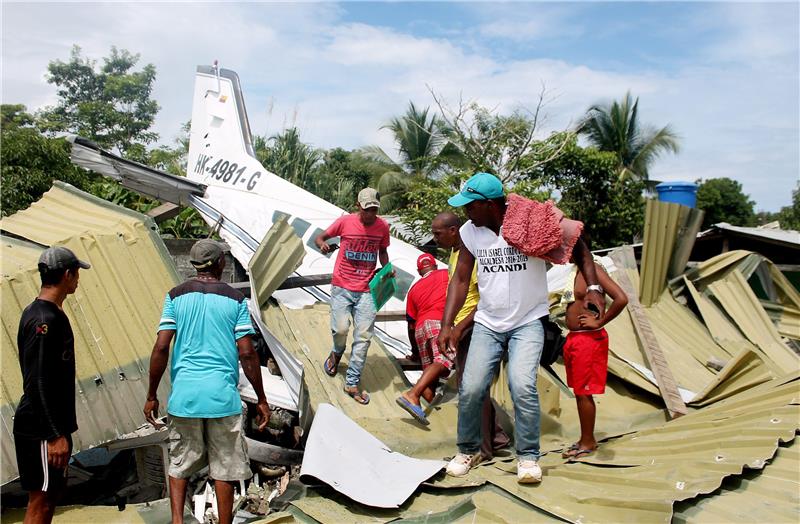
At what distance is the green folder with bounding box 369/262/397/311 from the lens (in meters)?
5.25

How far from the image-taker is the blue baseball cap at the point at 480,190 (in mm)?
3541

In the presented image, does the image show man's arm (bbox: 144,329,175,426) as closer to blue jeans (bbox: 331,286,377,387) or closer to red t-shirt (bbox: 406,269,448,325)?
blue jeans (bbox: 331,286,377,387)

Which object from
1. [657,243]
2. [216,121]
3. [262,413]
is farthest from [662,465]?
[216,121]

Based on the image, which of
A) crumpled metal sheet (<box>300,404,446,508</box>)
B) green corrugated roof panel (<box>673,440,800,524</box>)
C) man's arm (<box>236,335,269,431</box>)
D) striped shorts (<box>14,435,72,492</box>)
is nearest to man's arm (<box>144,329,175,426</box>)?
man's arm (<box>236,335,269,431</box>)

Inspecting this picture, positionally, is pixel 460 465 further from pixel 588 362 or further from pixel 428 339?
pixel 428 339

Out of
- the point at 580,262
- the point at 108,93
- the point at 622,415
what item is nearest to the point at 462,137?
the point at 622,415

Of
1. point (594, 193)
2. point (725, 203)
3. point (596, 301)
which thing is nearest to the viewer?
point (596, 301)

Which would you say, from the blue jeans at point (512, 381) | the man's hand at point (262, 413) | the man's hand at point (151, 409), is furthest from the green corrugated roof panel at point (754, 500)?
the man's hand at point (151, 409)

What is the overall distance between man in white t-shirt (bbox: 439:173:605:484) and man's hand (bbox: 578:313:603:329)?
19 centimetres

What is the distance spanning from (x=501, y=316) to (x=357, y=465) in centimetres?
119

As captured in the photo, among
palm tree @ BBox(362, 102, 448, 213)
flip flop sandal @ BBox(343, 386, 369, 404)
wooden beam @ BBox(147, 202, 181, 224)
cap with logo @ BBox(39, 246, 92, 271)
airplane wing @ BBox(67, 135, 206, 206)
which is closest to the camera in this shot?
cap with logo @ BBox(39, 246, 92, 271)

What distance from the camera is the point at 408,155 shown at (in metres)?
24.8

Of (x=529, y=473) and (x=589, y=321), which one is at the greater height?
(x=589, y=321)

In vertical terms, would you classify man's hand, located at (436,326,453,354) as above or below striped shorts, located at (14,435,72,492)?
above
